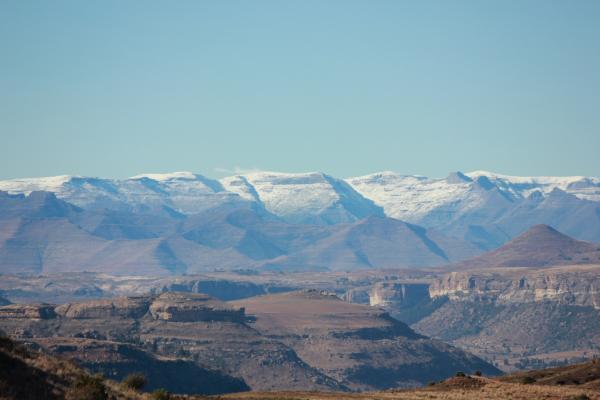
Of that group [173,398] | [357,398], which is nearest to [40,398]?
[173,398]

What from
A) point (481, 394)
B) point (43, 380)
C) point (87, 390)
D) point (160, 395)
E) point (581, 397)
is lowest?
point (481, 394)

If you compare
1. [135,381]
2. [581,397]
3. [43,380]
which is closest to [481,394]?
[581,397]

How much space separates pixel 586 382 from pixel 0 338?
2415 inches

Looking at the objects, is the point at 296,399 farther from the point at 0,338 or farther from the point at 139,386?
the point at 0,338

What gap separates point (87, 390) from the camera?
58219 millimetres

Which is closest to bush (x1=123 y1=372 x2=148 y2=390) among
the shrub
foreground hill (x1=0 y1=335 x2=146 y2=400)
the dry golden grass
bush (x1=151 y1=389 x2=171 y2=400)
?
bush (x1=151 y1=389 x2=171 y2=400)

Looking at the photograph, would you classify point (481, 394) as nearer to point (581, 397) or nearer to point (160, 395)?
point (581, 397)

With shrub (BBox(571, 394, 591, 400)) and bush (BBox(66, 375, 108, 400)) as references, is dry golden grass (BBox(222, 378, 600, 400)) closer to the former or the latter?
shrub (BBox(571, 394, 591, 400))

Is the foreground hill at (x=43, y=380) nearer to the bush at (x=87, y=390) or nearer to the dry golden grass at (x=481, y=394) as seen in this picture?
the bush at (x=87, y=390)

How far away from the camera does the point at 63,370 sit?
63.1 m

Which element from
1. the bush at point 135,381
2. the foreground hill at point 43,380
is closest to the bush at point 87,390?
the foreground hill at point 43,380

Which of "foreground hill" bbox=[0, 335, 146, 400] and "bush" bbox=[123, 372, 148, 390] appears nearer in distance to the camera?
"foreground hill" bbox=[0, 335, 146, 400]

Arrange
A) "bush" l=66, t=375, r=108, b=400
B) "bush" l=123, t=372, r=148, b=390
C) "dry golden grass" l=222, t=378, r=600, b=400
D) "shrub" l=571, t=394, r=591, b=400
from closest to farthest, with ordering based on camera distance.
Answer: "bush" l=66, t=375, r=108, b=400, "bush" l=123, t=372, r=148, b=390, "shrub" l=571, t=394, r=591, b=400, "dry golden grass" l=222, t=378, r=600, b=400

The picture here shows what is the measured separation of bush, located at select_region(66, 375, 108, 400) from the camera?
A: 58.0m
